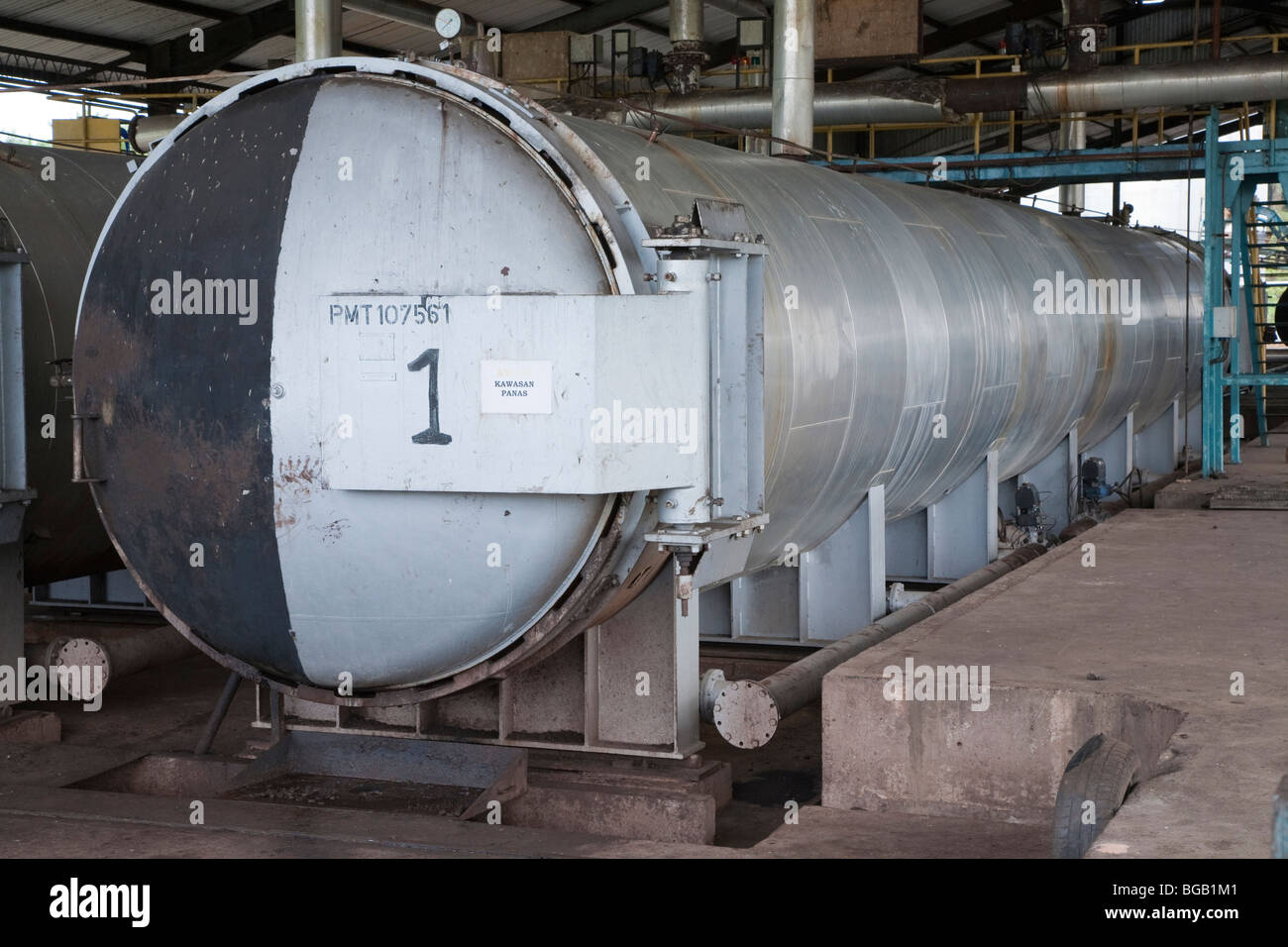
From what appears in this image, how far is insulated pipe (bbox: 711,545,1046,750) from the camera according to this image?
4.88 meters

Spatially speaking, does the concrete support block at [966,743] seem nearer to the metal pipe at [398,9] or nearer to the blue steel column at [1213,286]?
the blue steel column at [1213,286]

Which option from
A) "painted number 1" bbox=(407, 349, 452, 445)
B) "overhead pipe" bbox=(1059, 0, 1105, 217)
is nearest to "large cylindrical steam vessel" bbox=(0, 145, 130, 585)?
"painted number 1" bbox=(407, 349, 452, 445)

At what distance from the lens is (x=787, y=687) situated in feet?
17.3

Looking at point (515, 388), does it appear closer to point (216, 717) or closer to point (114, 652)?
point (216, 717)

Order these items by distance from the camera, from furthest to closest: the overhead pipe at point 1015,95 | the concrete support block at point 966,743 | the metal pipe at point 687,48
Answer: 1. the metal pipe at point 687,48
2. the overhead pipe at point 1015,95
3. the concrete support block at point 966,743

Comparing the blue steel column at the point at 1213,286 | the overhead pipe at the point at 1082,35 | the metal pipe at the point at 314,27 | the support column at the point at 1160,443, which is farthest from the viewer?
the overhead pipe at the point at 1082,35

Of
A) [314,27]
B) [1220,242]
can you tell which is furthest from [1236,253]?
[314,27]

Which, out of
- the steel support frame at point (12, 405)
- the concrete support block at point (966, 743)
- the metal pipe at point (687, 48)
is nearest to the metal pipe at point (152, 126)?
the metal pipe at point (687, 48)

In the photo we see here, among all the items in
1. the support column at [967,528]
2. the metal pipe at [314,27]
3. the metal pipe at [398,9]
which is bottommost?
the support column at [967,528]

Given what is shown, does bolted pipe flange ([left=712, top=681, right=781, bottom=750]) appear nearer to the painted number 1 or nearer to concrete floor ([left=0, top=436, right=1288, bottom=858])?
concrete floor ([left=0, top=436, right=1288, bottom=858])

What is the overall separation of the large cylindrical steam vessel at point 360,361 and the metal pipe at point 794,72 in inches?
178

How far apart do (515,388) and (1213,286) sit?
7856mm

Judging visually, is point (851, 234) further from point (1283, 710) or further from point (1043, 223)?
point (1043, 223)

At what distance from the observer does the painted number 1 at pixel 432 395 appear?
4145 millimetres
